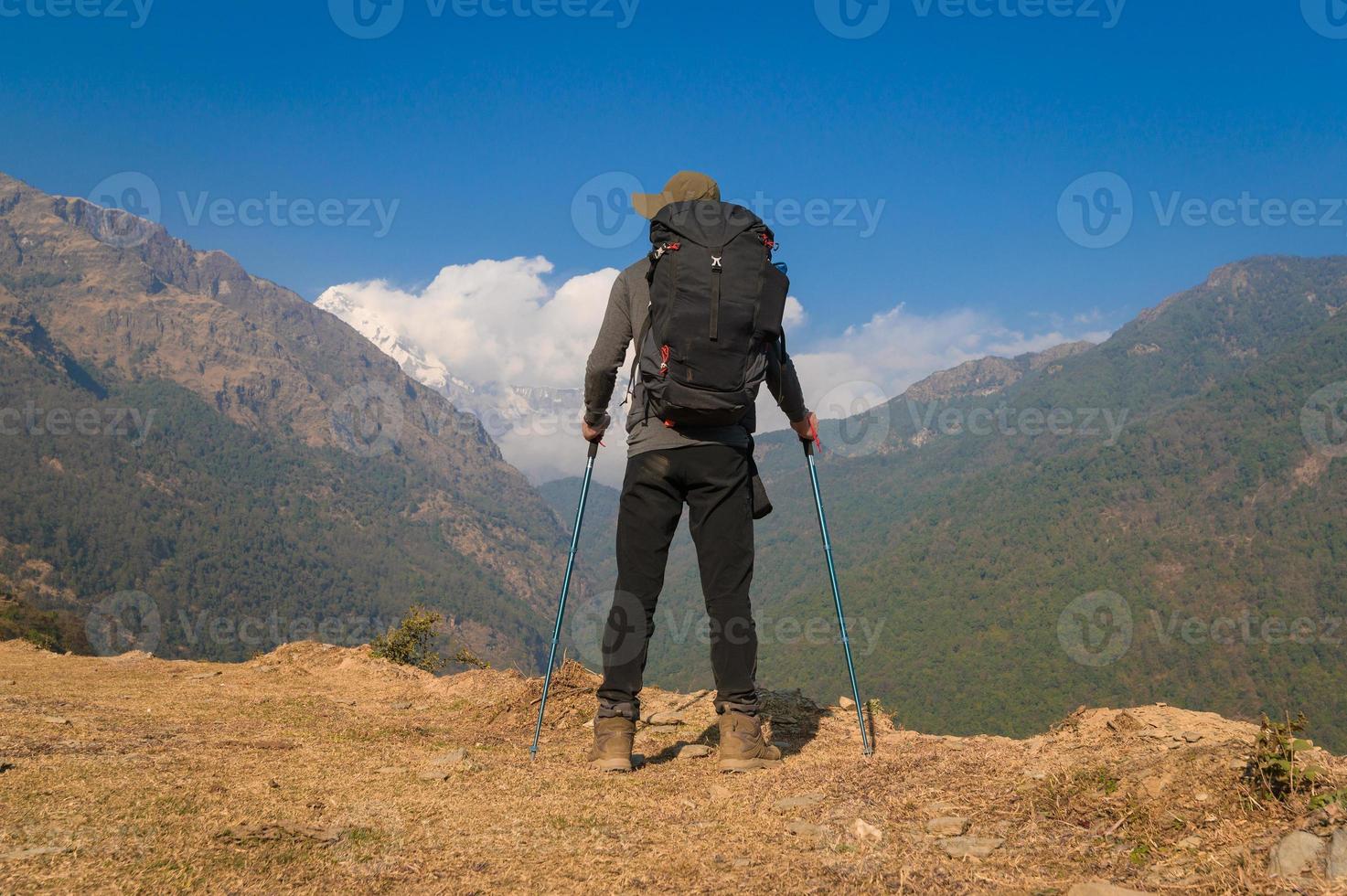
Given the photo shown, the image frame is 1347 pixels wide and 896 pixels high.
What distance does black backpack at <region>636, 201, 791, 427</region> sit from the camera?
5055 mm

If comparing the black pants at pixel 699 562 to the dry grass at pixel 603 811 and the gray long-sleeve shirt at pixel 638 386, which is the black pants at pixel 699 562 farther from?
the dry grass at pixel 603 811

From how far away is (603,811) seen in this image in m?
4.32

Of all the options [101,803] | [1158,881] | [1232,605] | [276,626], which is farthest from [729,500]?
[276,626]

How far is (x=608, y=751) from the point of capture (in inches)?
211

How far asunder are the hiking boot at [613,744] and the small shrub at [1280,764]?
10.9 feet

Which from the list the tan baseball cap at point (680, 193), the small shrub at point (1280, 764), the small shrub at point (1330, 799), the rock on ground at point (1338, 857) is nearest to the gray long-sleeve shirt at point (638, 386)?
the tan baseball cap at point (680, 193)

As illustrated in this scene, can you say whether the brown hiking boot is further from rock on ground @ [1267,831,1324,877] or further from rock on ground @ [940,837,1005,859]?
rock on ground @ [1267,831,1324,877]

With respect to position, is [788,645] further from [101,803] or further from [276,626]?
[101,803]

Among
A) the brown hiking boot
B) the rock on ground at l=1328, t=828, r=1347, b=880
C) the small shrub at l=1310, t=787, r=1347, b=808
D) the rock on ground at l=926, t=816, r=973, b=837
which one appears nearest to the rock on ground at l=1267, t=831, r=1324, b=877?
the rock on ground at l=1328, t=828, r=1347, b=880

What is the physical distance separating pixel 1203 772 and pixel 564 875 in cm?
262

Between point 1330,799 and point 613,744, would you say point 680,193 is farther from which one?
point 1330,799

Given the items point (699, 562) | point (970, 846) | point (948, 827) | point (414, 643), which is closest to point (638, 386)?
point (699, 562)

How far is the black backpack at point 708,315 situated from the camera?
5.05 metres

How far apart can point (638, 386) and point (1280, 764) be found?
12.3 ft
